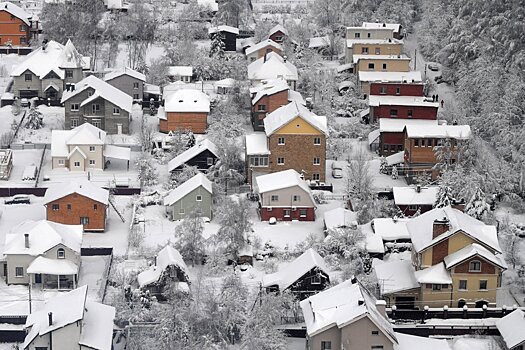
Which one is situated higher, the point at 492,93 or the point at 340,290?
the point at 492,93

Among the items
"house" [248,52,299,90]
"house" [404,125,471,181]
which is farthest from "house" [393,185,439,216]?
"house" [248,52,299,90]

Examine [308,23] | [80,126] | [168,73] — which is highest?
[308,23]

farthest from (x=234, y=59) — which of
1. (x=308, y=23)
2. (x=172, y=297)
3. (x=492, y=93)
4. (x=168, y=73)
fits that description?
(x=172, y=297)

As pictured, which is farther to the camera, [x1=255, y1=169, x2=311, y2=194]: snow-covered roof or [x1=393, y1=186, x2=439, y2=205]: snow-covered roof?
[x1=393, y1=186, x2=439, y2=205]: snow-covered roof

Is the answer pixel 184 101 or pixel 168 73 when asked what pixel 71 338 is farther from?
pixel 168 73

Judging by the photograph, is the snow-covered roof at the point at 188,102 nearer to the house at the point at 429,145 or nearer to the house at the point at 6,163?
the house at the point at 6,163

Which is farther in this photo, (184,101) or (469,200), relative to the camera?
(184,101)

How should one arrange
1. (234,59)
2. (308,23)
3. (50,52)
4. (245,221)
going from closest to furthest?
(245,221)
(50,52)
(234,59)
(308,23)

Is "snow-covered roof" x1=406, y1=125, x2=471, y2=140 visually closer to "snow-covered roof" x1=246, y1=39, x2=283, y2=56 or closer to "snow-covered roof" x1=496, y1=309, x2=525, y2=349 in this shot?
"snow-covered roof" x1=496, y1=309, x2=525, y2=349
